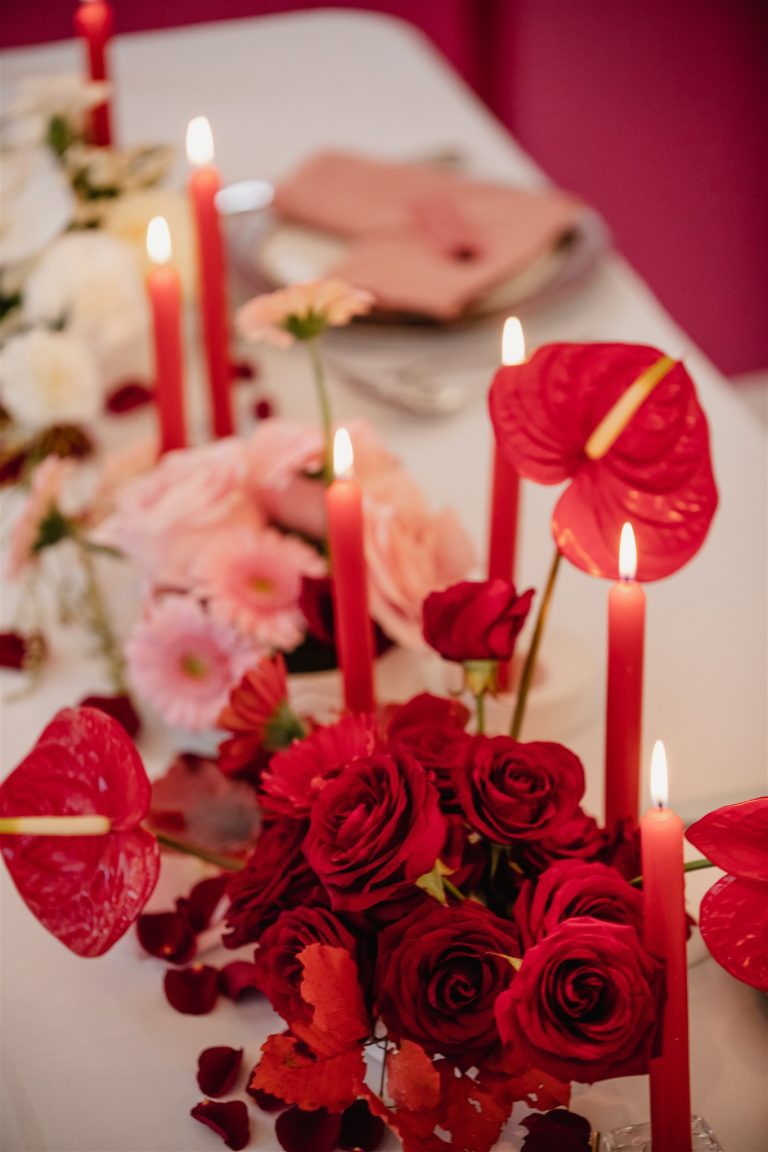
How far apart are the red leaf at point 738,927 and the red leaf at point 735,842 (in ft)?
0.04

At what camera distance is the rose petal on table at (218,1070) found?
0.62m

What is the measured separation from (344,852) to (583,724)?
1.12 feet

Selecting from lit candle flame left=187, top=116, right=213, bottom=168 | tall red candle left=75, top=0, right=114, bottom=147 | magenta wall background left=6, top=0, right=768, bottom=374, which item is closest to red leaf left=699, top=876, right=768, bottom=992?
lit candle flame left=187, top=116, right=213, bottom=168

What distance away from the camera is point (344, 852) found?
53 centimetres

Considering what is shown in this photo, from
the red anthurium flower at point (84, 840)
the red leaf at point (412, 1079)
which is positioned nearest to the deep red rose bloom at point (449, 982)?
the red leaf at point (412, 1079)

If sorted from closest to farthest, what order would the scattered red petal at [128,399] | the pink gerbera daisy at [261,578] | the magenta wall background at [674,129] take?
the pink gerbera daisy at [261,578] < the scattered red petal at [128,399] < the magenta wall background at [674,129]

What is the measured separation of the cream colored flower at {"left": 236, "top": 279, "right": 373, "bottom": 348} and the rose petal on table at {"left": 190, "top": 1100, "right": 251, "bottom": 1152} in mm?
410

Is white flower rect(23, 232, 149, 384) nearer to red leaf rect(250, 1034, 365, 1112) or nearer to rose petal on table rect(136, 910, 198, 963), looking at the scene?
rose petal on table rect(136, 910, 198, 963)

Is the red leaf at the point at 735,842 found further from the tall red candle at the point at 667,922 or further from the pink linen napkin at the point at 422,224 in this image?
the pink linen napkin at the point at 422,224

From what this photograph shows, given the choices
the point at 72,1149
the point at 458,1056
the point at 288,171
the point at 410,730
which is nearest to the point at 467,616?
the point at 410,730

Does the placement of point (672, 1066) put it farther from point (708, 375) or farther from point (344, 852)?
point (708, 375)

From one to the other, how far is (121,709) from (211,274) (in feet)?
1.18

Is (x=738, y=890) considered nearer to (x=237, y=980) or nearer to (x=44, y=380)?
(x=237, y=980)

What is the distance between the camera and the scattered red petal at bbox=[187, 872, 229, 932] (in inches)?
27.8
